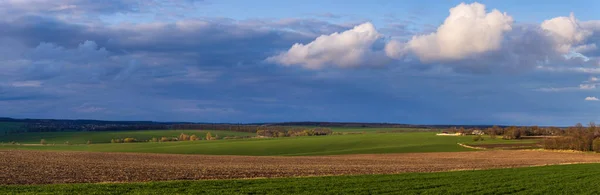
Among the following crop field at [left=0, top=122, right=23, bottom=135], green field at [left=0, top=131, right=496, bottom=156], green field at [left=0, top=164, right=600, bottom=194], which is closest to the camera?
green field at [left=0, top=164, right=600, bottom=194]

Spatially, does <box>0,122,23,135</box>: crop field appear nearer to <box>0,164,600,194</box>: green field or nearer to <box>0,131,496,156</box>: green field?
<box>0,131,496,156</box>: green field

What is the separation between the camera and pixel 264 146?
324 ft

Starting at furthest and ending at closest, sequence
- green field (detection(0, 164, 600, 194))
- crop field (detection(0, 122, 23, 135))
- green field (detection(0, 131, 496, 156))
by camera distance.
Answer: crop field (detection(0, 122, 23, 135)), green field (detection(0, 131, 496, 156)), green field (detection(0, 164, 600, 194))

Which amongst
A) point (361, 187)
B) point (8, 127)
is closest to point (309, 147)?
point (361, 187)

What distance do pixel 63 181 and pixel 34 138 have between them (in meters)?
103

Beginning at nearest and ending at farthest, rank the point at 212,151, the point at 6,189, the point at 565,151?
the point at 6,189
the point at 565,151
the point at 212,151

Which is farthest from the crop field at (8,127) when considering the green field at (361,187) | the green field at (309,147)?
the green field at (361,187)

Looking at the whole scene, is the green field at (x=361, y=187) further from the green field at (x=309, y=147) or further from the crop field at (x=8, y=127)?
the crop field at (x=8, y=127)

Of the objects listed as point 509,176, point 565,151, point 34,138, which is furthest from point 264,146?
point 509,176

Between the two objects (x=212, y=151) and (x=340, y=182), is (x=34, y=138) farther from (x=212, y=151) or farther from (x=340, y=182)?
(x=340, y=182)

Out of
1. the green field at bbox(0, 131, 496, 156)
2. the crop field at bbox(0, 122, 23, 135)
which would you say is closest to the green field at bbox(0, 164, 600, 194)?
the green field at bbox(0, 131, 496, 156)

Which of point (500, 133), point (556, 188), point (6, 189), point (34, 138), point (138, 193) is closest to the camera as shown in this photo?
point (138, 193)

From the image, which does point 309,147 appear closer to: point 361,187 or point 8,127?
point 361,187

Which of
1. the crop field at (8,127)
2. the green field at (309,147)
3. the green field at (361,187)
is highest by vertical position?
the crop field at (8,127)
